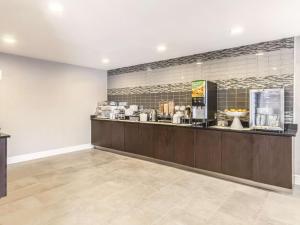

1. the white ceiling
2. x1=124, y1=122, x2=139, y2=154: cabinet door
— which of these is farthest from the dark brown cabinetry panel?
x1=124, y1=122, x2=139, y2=154: cabinet door

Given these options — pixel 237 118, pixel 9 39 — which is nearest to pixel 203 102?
pixel 237 118

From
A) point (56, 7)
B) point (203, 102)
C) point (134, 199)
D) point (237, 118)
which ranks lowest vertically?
point (134, 199)

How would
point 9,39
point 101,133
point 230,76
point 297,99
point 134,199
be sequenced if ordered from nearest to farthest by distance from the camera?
point 134,199
point 297,99
point 9,39
point 230,76
point 101,133

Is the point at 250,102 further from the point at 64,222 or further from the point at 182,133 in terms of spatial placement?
the point at 64,222

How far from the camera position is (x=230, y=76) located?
4.09 meters

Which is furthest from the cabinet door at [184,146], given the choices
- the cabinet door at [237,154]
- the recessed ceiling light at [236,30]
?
the recessed ceiling light at [236,30]

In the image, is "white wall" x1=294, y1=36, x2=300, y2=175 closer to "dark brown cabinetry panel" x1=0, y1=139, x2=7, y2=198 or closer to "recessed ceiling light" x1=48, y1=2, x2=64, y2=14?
"recessed ceiling light" x1=48, y1=2, x2=64, y2=14

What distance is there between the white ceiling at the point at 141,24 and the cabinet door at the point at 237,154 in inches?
67.1

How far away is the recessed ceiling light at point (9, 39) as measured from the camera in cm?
346

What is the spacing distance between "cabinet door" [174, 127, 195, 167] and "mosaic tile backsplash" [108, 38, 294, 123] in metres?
0.86

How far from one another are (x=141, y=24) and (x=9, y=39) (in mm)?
2434

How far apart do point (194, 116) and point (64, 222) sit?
9.17 feet

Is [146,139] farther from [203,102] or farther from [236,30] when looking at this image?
[236,30]

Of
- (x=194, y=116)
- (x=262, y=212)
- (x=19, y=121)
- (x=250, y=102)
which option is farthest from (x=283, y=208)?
(x=19, y=121)
